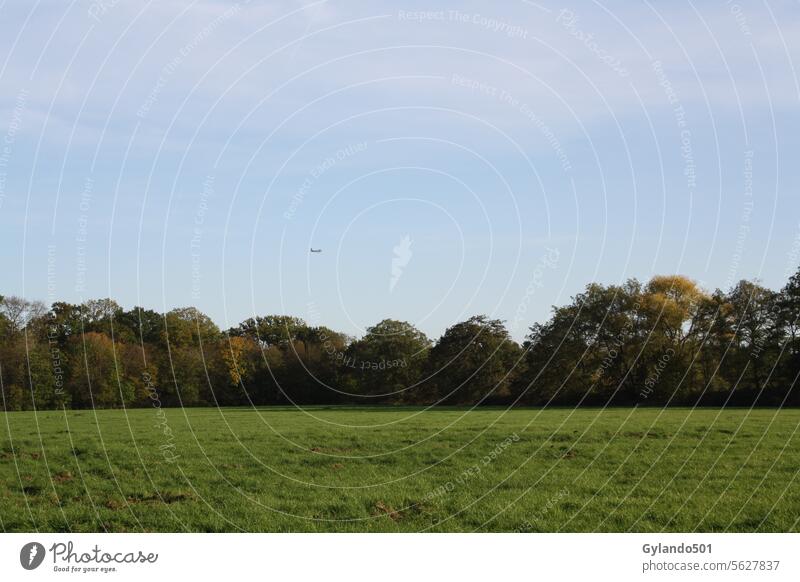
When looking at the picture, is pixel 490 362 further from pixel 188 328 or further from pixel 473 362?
pixel 188 328

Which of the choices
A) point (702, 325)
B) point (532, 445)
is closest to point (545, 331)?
point (702, 325)

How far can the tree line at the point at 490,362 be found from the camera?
60344 mm

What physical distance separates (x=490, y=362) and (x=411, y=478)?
43.3m

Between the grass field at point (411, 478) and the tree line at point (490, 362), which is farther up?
the tree line at point (490, 362)

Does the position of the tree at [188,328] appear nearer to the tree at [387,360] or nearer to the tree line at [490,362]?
the tree line at [490,362]

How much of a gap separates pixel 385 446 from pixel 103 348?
4243 centimetres

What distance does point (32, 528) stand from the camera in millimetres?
16281

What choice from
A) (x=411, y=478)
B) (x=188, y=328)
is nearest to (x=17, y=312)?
(x=188, y=328)

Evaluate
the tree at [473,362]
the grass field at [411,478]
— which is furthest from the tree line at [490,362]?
the grass field at [411,478]

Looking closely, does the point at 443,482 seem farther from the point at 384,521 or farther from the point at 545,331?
the point at 545,331

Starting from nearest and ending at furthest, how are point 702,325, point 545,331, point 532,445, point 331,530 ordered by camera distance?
1. point 331,530
2. point 532,445
3. point 702,325
4. point 545,331

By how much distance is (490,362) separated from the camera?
210 feet

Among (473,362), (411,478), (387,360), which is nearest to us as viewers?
(411,478)

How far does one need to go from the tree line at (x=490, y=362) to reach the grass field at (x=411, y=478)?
2775 cm
